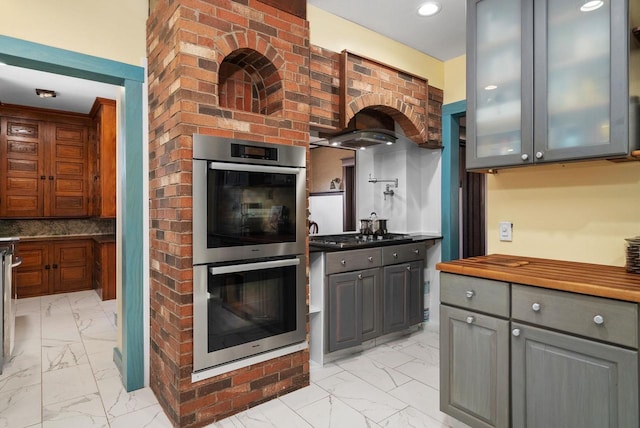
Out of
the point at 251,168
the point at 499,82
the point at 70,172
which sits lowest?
the point at 251,168

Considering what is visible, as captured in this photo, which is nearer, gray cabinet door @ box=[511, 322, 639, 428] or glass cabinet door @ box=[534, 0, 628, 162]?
gray cabinet door @ box=[511, 322, 639, 428]

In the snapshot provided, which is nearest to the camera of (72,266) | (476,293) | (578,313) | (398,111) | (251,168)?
(578,313)

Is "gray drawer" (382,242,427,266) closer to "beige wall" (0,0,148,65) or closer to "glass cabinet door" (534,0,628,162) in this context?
"glass cabinet door" (534,0,628,162)

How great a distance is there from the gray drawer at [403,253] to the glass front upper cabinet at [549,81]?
1.23m

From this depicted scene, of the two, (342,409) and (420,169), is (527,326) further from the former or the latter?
(420,169)

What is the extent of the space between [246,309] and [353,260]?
103 centimetres

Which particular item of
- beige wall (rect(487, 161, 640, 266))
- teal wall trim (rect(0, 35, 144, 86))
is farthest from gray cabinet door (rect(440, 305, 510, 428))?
teal wall trim (rect(0, 35, 144, 86))

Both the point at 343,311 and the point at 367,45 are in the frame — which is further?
the point at 367,45

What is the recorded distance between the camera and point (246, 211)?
2166mm

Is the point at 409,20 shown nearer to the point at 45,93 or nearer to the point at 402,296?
the point at 402,296

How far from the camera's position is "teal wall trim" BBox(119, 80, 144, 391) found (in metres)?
2.35

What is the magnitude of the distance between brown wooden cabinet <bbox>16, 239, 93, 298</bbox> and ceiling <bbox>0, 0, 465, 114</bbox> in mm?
2061

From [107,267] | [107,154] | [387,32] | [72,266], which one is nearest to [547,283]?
[387,32]

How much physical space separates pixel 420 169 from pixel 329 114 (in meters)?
1.57
